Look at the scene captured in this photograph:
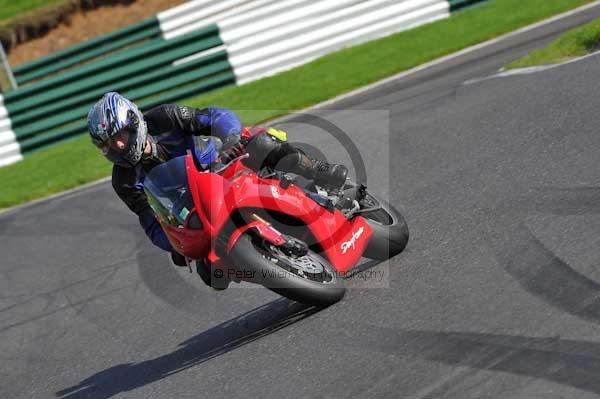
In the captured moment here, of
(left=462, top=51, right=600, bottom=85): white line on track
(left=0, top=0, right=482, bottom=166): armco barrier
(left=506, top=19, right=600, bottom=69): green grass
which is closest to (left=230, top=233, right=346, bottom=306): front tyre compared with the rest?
(left=462, top=51, right=600, bottom=85): white line on track

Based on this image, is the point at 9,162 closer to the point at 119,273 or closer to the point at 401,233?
the point at 119,273

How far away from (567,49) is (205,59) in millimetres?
5973

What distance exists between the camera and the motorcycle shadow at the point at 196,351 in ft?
18.6

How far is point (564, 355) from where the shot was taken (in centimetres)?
401

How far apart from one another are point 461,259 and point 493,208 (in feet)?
3.05

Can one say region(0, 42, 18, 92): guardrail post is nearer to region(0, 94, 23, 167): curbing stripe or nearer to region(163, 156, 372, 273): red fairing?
region(0, 94, 23, 167): curbing stripe

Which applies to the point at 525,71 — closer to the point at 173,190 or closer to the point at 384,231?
the point at 384,231

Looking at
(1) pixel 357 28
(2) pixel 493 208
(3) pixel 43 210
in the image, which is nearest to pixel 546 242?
(2) pixel 493 208

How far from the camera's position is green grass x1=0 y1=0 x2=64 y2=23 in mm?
21844

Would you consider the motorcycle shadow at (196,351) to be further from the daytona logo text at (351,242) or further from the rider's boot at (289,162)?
the rider's boot at (289,162)

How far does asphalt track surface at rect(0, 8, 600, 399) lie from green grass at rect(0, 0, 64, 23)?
12.6 metres

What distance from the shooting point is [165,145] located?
617cm

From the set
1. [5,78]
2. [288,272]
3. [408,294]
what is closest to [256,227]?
[288,272]

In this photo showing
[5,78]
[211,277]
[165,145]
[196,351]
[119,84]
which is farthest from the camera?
[5,78]
